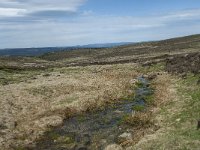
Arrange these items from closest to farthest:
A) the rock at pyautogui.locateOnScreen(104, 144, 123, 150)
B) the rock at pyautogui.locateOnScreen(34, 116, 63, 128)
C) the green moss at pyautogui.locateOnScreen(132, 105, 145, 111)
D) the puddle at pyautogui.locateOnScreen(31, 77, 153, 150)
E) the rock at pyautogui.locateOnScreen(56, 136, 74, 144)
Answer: the rock at pyautogui.locateOnScreen(104, 144, 123, 150) < the puddle at pyautogui.locateOnScreen(31, 77, 153, 150) < the rock at pyautogui.locateOnScreen(56, 136, 74, 144) < the rock at pyautogui.locateOnScreen(34, 116, 63, 128) < the green moss at pyautogui.locateOnScreen(132, 105, 145, 111)

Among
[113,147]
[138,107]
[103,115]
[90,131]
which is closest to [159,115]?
[138,107]

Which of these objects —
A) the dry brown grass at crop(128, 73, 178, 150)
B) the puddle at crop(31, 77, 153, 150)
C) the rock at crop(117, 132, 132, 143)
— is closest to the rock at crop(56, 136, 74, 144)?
the puddle at crop(31, 77, 153, 150)

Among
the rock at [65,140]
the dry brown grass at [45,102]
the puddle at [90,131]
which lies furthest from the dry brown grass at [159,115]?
the rock at [65,140]

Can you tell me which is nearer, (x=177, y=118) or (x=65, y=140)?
(x=65, y=140)

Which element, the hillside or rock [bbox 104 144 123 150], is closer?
rock [bbox 104 144 123 150]

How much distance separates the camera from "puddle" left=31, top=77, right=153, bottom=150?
28.3 meters

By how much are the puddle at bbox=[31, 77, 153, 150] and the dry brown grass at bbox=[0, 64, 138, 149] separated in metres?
1.31

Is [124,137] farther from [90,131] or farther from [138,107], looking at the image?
[138,107]

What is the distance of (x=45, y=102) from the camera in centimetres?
4319

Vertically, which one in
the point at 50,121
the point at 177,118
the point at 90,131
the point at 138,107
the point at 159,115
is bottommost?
the point at 90,131

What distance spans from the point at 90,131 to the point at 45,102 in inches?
497

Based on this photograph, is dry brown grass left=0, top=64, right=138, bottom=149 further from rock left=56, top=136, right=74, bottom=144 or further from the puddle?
rock left=56, top=136, right=74, bottom=144

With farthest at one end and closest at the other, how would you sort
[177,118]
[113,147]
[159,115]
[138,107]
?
1. [138,107]
2. [159,115]
3. [177,118]
4. [113,147]

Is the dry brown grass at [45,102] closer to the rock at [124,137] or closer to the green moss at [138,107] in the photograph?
the green moss at [138,107]
